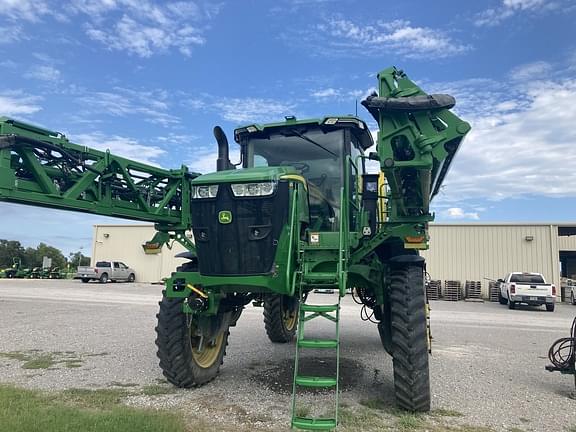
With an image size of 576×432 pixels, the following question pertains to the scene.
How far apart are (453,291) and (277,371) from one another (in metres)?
21.3

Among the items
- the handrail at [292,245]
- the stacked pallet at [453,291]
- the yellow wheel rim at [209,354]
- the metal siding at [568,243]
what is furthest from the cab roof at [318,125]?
the metal siding at [568,243]

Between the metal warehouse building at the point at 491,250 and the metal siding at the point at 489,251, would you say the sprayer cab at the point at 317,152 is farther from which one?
the metal siding at the point at 489,251

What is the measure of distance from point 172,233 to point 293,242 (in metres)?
2.49

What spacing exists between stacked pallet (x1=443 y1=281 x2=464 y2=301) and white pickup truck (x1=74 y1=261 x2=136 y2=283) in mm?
22355

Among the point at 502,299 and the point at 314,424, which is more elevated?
the point at 502,299

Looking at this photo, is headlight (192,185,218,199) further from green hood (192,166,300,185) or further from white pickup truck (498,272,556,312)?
white pickup truck (498,272,556,312)

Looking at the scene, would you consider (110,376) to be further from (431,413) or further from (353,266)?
(431,413)

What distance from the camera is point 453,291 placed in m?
26.2

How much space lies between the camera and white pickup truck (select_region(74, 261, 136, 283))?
32.4m

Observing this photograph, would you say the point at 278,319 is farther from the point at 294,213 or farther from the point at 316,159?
the point at 294,213

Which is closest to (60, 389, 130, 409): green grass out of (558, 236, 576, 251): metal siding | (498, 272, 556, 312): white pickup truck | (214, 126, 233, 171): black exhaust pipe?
(214, 126, 233, 171): black exhaust pipe

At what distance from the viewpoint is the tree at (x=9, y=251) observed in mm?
58987

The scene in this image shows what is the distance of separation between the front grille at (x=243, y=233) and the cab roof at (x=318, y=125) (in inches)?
57.8

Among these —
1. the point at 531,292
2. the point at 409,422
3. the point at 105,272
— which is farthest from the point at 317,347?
the point at 105,272
